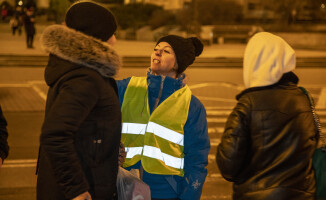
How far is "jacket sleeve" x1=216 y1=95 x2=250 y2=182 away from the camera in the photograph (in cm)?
259

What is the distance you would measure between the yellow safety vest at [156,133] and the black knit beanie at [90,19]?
27.1 inches

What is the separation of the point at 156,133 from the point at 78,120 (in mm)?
870

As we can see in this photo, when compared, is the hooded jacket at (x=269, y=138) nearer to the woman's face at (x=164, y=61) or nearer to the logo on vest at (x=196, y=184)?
the logo on vest at (x=196, y=184)

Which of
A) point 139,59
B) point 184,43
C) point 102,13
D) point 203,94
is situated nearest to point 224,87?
point 203,94

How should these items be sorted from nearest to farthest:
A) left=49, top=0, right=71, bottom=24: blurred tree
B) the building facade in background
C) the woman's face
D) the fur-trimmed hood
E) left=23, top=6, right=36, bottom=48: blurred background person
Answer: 1. the fur-trimmed hood
2. the woman's face
3. left=49, top=0, right=71, bottom=24: blurred tree
4. left=23, top=6, right=36, bottom=48: blurred background person
5. the building facade in background

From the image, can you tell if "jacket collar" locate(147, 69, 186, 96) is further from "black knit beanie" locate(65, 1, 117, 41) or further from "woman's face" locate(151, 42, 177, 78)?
"black knit beanie" locate(65, 1, 117, 41)

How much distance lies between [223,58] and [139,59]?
11.7 ft

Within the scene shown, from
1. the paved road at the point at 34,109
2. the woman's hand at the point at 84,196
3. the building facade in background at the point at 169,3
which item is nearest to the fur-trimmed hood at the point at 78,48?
the woman's hand at the point at 84,196

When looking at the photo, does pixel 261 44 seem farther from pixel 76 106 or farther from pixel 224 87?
pixel 224 87

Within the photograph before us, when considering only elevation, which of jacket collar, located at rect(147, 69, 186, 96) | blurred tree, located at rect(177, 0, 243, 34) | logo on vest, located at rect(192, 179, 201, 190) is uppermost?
jacket collar, located at rect(147, 69, 186, 96)

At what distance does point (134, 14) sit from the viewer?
32.8 m

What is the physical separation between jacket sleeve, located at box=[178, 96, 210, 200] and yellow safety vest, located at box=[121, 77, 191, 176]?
4cm

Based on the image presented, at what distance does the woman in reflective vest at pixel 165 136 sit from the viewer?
9.96 ft

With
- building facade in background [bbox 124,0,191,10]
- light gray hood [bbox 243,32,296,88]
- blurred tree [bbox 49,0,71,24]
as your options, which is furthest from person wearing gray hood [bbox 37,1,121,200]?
→ building facade in background [bbox 124,0,191,10]
